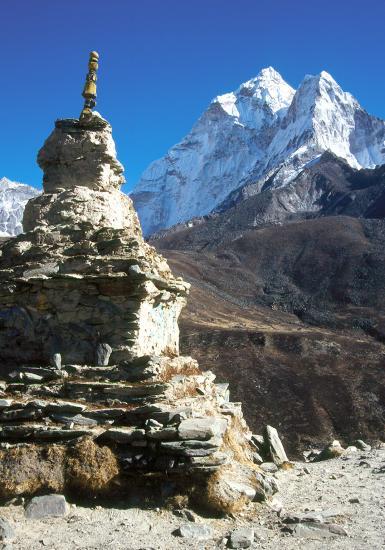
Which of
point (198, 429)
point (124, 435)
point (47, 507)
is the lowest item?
point (47, 507)

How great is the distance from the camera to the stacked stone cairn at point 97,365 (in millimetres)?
8789

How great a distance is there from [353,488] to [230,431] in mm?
2728

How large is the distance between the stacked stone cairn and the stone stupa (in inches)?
0.9

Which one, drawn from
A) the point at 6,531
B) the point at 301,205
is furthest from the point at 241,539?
the point at 301,205

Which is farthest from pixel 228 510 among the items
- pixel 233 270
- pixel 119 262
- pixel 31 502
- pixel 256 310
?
pixel 233 270

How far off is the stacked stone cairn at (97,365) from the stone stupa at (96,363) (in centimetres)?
2

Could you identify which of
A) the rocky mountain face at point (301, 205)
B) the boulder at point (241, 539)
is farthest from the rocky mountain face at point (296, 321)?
the boulder at point (241, 539)

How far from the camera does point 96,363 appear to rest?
11039 mm

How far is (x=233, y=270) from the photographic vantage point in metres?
92.6

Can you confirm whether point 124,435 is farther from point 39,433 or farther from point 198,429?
point 39,433

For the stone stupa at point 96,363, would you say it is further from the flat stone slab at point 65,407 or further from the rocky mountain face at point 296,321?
the rocky mountain face at point 296,321

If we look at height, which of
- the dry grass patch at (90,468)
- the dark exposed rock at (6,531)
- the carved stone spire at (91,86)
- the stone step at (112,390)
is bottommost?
the dark exposed rock at (6,531)

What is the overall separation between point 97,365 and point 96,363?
0.04 m

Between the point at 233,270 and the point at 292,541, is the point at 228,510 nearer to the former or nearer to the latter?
the point at 292,541
